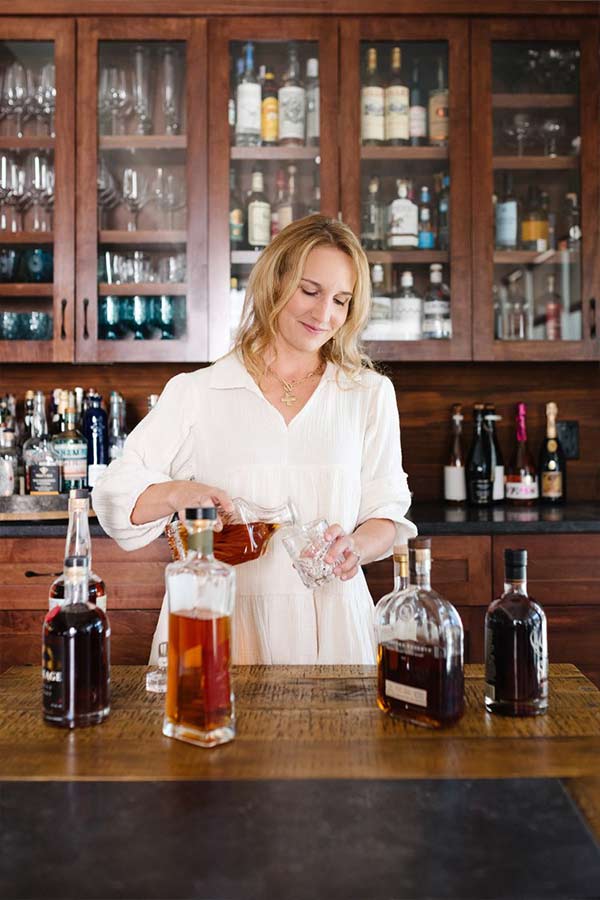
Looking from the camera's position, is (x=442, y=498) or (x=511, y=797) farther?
(x=442, y=498)

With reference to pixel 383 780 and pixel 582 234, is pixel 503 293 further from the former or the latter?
pixel 383 780

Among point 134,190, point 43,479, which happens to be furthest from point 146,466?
point 134,190

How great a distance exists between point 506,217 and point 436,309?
374 millimetres

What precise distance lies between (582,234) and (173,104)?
1368 millimetres

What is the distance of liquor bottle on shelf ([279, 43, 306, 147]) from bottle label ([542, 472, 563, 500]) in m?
1.36

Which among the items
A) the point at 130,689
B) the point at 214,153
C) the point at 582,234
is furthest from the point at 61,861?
the point at 582,234

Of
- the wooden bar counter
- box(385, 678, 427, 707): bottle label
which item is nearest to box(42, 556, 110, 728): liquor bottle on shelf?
the wooden bar counter

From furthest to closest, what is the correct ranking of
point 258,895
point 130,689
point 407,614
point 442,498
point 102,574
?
point 442,498
point 102,574
point 130,689
point 407,614
point 258,895

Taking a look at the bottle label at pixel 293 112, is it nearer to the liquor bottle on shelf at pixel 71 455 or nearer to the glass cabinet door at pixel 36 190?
the glass cabinet door at pixel 36 190

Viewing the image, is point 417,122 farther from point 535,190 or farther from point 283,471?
point 283,471

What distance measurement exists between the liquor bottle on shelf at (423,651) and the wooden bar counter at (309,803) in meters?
0.02

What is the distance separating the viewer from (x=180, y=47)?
8.69 ft

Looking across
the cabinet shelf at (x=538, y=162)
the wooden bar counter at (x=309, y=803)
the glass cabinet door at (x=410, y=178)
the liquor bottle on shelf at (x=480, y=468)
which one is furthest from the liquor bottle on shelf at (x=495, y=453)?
the wooden bar counter at (x=309, y=803)

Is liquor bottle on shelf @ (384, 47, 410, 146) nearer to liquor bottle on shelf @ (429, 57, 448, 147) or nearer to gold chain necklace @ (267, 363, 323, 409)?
liquor bottle on shelf @ (429, 57, 448, 147)
